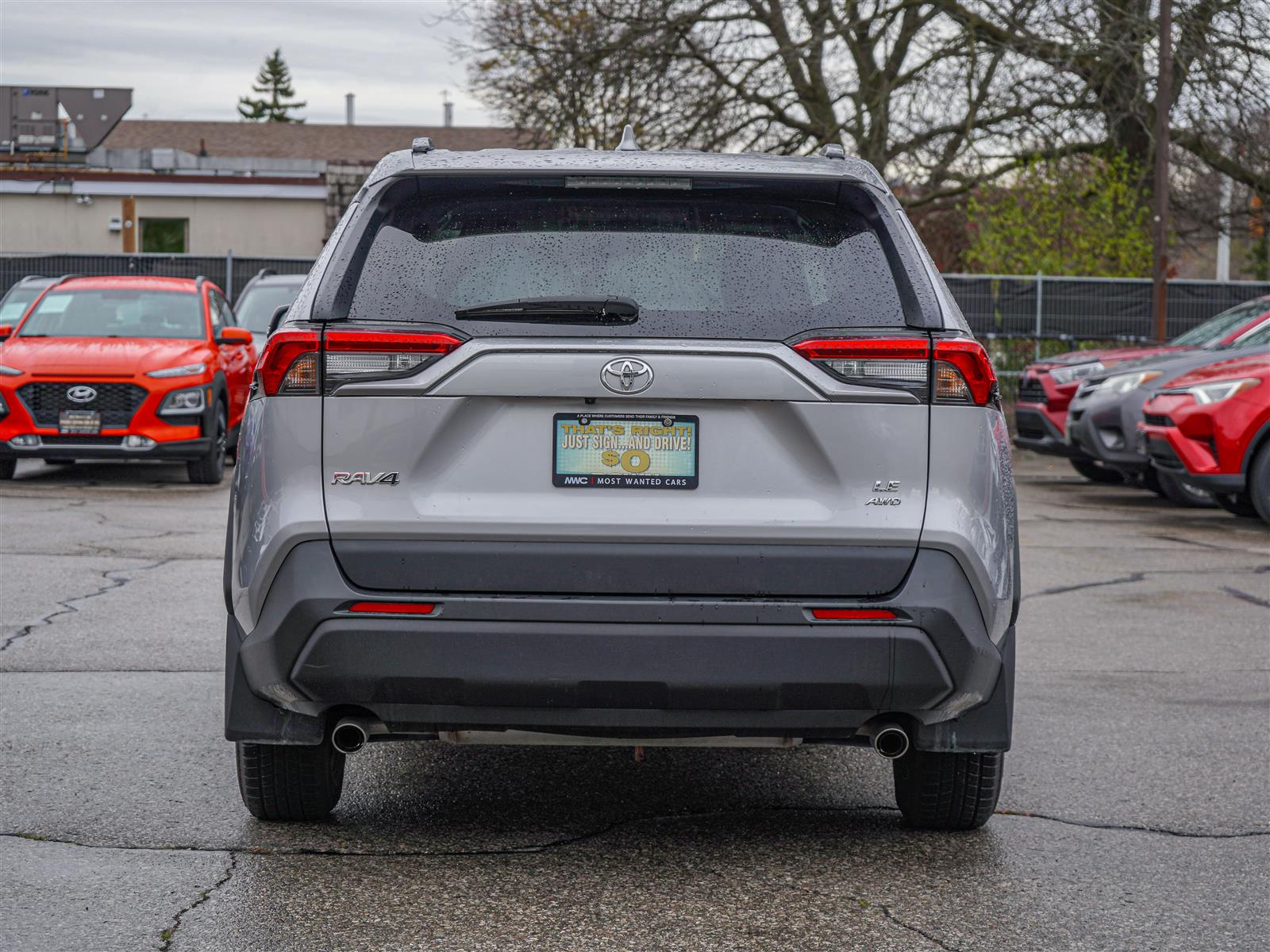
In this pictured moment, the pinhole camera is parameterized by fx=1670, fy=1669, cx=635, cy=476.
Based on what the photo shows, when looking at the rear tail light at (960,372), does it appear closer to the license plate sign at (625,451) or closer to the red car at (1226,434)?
the license plate sign at (625,451)

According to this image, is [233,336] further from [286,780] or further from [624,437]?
[624,437]

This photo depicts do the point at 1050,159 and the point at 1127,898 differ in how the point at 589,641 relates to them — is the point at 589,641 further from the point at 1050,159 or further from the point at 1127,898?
the point at 1050,159

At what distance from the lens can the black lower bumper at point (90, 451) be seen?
46.0 ft

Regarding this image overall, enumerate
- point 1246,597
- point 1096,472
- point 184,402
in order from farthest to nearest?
1. point 1096,472
2. point 184,402
3. point 1246,597

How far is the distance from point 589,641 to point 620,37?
2361cm

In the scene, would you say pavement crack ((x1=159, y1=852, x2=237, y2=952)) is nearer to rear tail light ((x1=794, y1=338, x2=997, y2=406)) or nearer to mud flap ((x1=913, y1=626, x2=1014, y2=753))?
mud flap ((x1=913, y1=626, x2=1014, y2=753))

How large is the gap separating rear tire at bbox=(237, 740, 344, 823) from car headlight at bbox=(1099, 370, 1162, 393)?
1147 cm

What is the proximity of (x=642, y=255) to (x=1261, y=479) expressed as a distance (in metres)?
9.92

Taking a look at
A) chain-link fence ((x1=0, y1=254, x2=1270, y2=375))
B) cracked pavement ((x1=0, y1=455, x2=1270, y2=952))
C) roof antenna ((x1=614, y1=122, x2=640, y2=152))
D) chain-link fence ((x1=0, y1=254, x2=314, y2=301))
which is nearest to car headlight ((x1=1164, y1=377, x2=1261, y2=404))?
cracked pavement ((x1=0, y1=455, x2=1270, y2=952))

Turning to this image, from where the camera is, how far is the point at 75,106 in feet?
147

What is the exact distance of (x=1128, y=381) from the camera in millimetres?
14836

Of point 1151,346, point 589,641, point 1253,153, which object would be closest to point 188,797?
point 589,641

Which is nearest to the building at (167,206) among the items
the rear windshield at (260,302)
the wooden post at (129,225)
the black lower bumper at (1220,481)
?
the wooden post at (129,225)

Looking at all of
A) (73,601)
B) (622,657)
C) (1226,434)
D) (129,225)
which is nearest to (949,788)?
(622,657)
